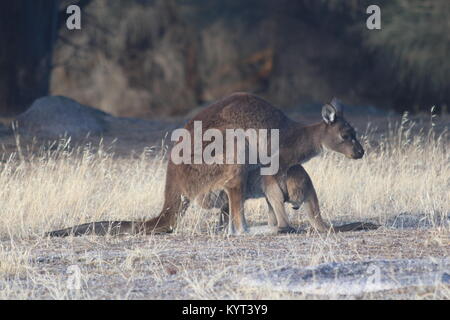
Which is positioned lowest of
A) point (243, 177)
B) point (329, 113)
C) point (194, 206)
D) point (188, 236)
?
point (188, 236)

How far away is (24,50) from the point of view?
1916 cm

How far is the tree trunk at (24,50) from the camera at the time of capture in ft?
61.4

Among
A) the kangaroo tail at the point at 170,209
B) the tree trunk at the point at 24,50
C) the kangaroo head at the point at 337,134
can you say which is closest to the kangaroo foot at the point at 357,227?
the kangaroo head at the point at 337,134

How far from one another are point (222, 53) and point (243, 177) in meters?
19.1

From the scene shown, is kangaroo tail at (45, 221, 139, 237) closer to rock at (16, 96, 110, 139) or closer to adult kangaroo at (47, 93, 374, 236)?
adult kangaroo at (47, 93, 374, 236)

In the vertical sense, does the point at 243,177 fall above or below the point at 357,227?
above

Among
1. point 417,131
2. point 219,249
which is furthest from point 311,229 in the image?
point 417,131

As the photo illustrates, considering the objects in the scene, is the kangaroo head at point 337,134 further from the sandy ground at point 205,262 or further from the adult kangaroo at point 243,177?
the sandy ground at point 205,262

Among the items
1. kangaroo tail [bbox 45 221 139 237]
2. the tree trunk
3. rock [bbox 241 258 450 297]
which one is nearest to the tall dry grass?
kangaroo tail [bbox 45 221 139 237]

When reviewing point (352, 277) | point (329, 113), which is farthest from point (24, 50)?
point (352, 277)

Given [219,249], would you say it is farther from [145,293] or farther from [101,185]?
[101,185]

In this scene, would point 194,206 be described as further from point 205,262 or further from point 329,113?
point 205,262

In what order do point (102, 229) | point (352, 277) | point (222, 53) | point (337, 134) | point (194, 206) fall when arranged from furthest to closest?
point (222, 53) < point (194, 206) < point (337, 134) < point (102, 229) < point (352, 277)

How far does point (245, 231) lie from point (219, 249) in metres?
0.94
